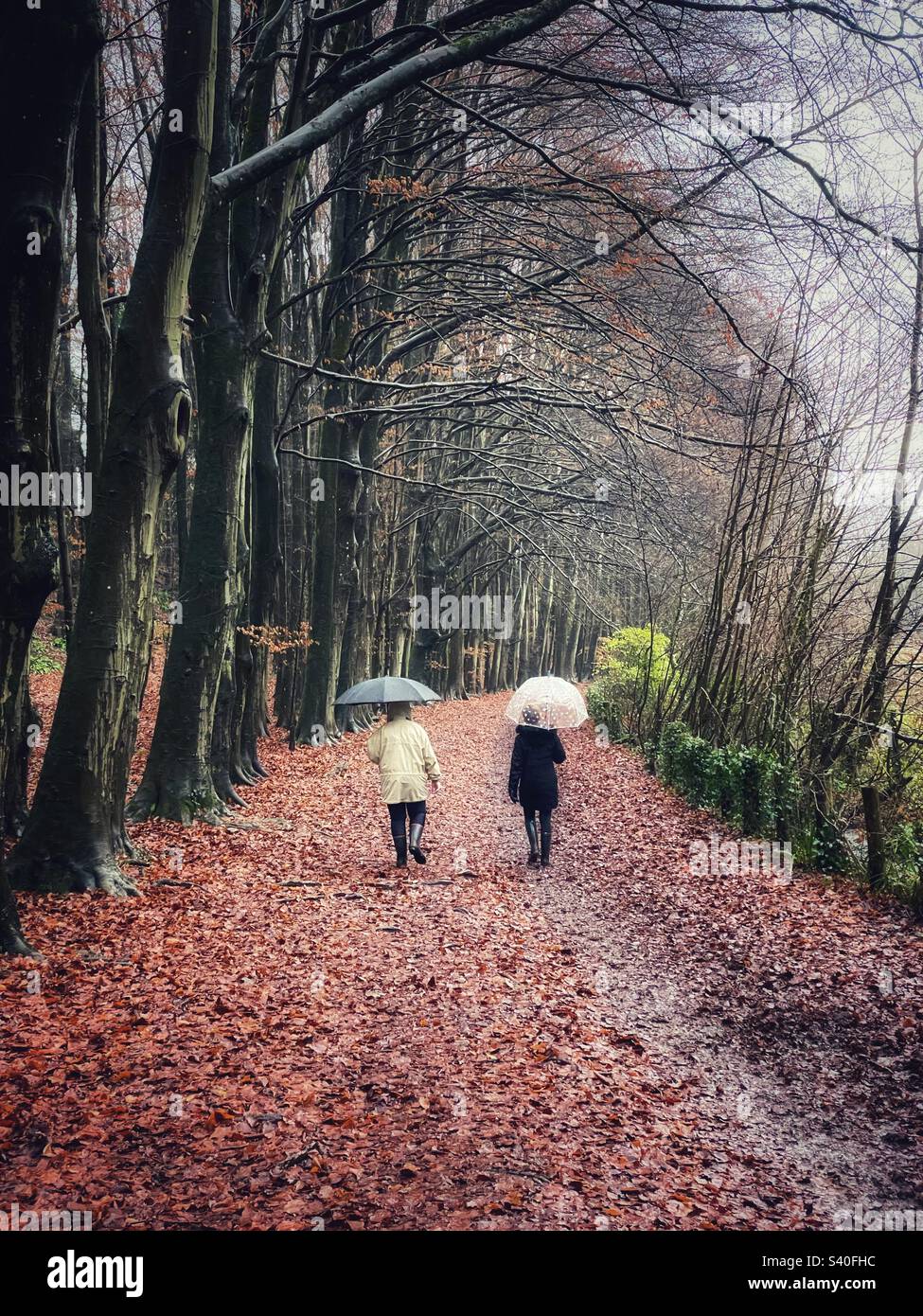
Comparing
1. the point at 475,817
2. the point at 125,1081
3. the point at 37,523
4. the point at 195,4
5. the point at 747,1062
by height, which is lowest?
the point at 475,817

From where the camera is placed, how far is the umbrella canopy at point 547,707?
965 centimetres

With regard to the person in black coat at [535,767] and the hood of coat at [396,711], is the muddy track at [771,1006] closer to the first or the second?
the person in black coat at [535,767]

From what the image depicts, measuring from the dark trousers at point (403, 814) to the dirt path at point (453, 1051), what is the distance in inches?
23.2

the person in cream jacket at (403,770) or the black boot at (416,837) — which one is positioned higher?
the person in cream jacket at (403,770)

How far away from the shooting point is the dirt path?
12.2ft

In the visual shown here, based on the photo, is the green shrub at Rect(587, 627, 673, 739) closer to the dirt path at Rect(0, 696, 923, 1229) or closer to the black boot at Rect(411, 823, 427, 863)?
the black boot at Rect(411, 823, 427, 863)

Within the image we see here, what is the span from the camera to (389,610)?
84.6ft

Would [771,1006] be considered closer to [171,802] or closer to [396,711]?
[396,711]

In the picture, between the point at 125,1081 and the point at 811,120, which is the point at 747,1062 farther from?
the point at 811,120

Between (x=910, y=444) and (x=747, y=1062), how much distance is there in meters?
7.07

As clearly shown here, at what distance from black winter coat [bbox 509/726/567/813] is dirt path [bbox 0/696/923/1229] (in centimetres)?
117

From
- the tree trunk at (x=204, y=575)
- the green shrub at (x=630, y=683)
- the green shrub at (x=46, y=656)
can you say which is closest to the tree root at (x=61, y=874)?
the tree trunk at (x=204, y=575)

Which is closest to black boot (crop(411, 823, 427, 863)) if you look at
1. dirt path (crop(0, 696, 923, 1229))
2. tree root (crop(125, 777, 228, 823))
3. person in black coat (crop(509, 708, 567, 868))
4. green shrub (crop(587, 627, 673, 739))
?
dirt path (crop(0, 696, 923, 1229))

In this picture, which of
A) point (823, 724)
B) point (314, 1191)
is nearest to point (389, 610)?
point (823, 724)
